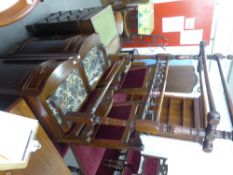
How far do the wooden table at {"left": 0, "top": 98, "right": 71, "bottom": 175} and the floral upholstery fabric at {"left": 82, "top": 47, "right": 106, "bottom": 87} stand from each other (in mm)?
575

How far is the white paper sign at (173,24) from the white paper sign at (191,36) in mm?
99

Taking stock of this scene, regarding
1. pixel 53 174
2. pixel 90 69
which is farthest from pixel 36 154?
pixel 90 69

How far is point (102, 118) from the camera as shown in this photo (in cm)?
117

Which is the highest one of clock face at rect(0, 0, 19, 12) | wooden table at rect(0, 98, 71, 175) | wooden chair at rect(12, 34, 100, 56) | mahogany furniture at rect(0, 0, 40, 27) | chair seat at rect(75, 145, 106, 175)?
clock face at rect(0, 0, 19, 12)

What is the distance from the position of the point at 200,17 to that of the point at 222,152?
1.90m

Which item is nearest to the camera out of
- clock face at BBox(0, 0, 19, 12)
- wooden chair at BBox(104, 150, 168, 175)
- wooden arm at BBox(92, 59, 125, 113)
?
clock face at BBox(0, 0, 19, 12)

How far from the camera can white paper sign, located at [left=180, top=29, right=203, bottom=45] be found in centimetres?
300

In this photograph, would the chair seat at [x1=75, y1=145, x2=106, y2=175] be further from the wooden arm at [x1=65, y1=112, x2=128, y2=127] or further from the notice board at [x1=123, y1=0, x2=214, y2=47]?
the notice board at [x1=123, y1=0, x2=214, y2=47]

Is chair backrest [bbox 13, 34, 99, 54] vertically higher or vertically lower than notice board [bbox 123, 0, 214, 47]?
higher

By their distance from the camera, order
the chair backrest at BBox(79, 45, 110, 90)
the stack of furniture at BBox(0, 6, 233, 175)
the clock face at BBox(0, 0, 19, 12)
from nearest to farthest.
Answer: the clock face at BBox(0, 0, 19, 12) < the stack of furniture at BBox(0, 6, 233, 175) < the chair backrest at BBox(79, 45, 110, 90)

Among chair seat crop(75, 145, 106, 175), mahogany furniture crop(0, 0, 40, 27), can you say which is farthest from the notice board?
mahogany furniture crop(0, 0, 40, 27)

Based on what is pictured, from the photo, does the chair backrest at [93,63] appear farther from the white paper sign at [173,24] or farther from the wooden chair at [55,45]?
the white paper sign at [173,24]

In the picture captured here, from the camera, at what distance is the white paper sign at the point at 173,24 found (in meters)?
2.96

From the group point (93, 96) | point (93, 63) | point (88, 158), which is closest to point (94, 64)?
point (93, 63)
